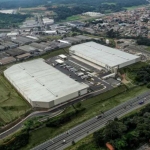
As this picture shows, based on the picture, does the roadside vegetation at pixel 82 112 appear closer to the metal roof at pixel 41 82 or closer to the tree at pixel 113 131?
the metal roof at pixel 41 82

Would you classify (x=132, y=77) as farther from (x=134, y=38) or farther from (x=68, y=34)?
(x=68, y=34)

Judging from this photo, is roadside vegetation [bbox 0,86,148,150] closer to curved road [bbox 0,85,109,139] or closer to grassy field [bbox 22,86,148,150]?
grassy field [bbox 22,86,148,150]

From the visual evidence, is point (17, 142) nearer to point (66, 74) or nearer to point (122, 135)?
point (122, 135)

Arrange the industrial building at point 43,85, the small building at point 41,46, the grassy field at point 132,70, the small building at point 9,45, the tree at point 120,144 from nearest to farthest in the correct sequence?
the tree at point 120,144 < the industrial building at point 43,85 < the grassy field at point 132,70 < the small building at point 41,46 < the small building at point 9,45

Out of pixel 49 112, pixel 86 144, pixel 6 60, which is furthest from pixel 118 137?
pixel 6 60

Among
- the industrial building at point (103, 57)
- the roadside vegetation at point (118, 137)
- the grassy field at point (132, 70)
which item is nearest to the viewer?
the roadside vegetation at point (118, 137)

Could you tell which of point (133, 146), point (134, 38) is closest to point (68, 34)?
point (134, 38)

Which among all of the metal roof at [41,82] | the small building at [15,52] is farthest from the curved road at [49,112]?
the small building at [15,52]

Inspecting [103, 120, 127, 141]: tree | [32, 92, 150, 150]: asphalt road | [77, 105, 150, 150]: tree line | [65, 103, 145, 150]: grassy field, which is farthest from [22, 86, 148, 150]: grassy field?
[103, 120, 127, 141]: tree
